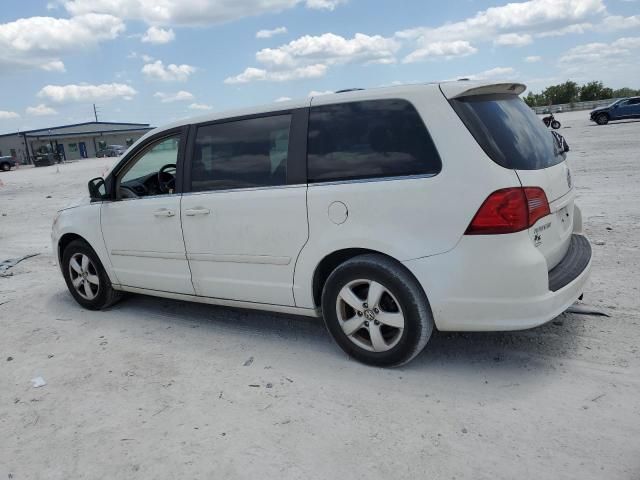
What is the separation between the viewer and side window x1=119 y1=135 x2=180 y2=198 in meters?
4.75

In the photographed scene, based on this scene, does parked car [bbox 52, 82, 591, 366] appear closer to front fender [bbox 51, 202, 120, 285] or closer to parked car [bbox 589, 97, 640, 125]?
front fender [bbox 51, 202, 120, 285]

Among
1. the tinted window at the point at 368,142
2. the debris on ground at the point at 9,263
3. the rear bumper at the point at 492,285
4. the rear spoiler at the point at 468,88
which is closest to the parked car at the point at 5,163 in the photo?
the debris on ground at the point at 9,263

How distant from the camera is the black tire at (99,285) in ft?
17.3

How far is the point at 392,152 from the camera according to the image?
340 centimetres

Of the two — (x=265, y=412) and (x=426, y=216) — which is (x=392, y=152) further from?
(x=265, y=412)

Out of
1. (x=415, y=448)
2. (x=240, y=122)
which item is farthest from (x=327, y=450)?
(x=240, y=122)

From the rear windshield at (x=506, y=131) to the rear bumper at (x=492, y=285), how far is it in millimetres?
494

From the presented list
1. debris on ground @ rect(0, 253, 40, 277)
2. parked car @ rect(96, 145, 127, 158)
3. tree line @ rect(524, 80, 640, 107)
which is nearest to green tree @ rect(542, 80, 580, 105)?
tree line @ rect(524, 80, 640, 107)

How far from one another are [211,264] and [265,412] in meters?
1.48

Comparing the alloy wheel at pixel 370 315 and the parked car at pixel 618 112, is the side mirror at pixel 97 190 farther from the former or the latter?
the parked car at pixel 618 112

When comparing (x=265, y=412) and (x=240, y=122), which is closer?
(x=265, y=412)

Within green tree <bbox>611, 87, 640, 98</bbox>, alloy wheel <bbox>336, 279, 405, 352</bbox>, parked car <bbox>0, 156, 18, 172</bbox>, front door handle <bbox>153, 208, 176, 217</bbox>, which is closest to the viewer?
alloy wheel <bbox>336, 279, 405, 352</bbox>

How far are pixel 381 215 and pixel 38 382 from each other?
2738mm

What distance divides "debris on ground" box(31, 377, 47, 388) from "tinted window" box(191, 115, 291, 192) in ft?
5.90
